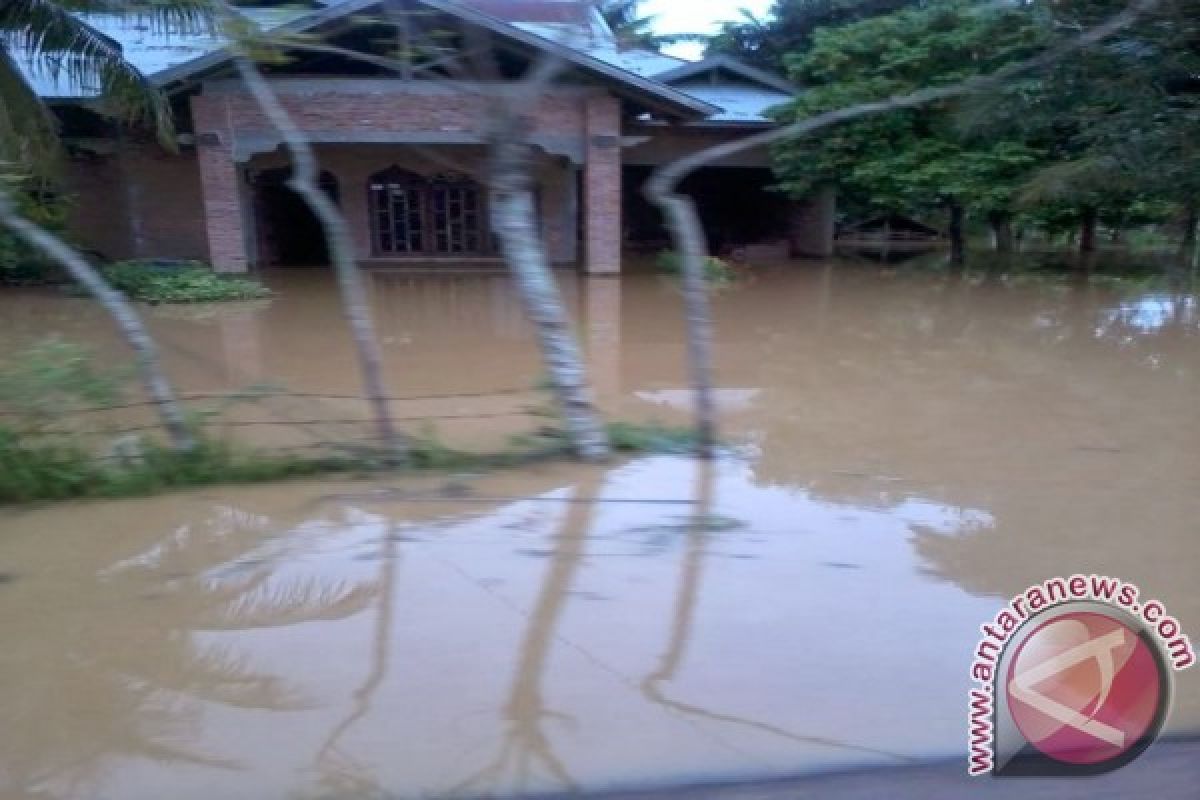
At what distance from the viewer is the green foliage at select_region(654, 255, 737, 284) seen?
16.7 meters

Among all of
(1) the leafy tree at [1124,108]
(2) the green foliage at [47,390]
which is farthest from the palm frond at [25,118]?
(1) the leafy tree at [1124,108]

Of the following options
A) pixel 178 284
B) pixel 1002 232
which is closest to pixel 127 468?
pixel 178 284

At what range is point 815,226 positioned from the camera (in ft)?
71.6

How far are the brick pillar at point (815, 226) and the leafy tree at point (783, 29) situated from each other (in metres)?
3.99

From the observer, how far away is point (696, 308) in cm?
589

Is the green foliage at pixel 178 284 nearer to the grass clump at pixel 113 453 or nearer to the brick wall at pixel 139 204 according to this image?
the brick wall at pixel 139 204

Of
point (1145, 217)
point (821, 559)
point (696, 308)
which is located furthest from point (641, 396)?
point (1145, 217)

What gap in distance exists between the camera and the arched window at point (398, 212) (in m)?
19.5

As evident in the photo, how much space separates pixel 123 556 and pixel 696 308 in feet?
11.2

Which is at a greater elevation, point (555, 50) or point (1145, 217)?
point (555, 50)

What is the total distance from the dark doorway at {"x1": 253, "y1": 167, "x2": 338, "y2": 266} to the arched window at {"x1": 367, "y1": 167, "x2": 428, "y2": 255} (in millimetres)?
909

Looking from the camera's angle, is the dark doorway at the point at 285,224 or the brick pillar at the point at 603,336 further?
the dark doorway at the point at 285,224

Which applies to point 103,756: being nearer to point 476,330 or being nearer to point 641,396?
point 641,396

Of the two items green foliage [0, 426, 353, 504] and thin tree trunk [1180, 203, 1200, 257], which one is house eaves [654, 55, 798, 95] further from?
green foliage [0, 426, 353, 504]
